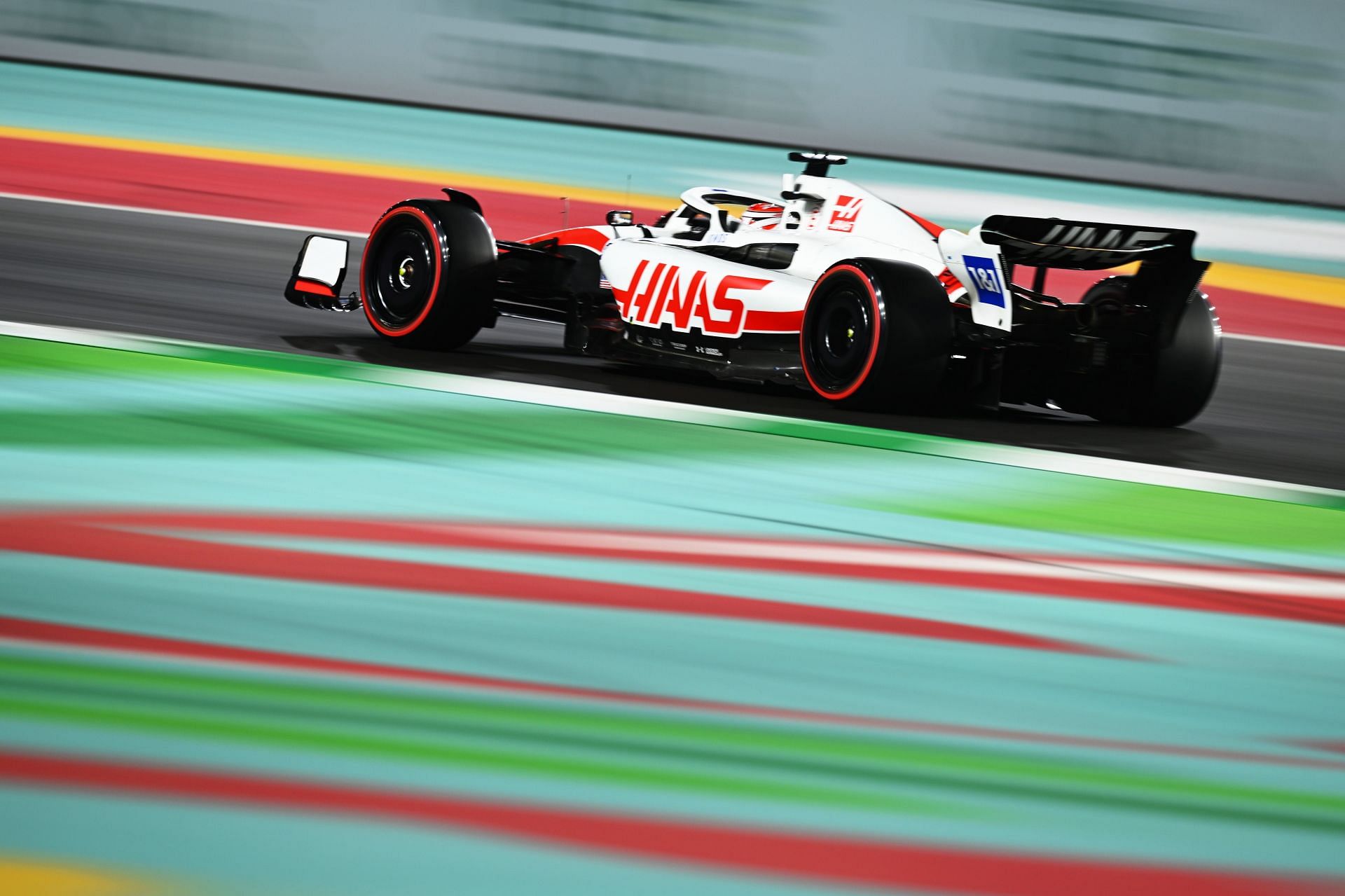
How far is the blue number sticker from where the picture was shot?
292 inches

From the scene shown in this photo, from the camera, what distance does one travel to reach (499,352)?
9336 millimetres

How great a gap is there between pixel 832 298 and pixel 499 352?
2.35 metres

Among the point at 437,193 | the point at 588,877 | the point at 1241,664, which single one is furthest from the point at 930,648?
the point at 437,193

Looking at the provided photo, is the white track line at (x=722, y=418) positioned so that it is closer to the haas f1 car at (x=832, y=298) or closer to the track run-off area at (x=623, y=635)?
the track run-off area at (x=623, y=635)

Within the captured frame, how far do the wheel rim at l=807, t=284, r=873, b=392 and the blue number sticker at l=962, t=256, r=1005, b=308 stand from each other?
0.49 meters

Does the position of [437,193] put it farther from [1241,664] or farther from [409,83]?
[1241,664]

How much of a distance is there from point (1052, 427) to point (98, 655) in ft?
17.2

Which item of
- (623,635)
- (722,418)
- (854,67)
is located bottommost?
(623,635)

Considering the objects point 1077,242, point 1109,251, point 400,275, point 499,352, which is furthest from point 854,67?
point 1077,242

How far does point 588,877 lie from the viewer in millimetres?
2777

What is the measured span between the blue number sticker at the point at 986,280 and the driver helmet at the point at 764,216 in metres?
1.08

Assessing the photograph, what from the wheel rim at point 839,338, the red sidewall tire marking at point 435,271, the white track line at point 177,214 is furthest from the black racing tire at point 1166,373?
the white track line at point 177,214

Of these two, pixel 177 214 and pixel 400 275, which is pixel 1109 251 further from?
pixel 177 214

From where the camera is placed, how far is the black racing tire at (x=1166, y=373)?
791cm
